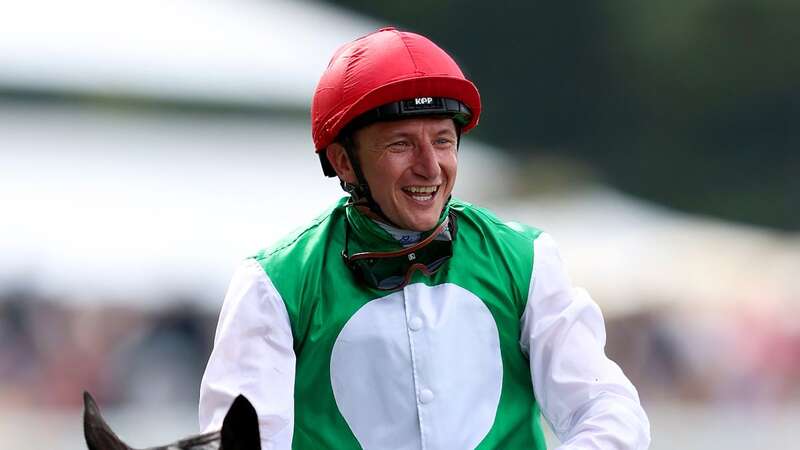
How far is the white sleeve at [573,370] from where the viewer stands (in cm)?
366

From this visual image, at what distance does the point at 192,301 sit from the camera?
13555mm

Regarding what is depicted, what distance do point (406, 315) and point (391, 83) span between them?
52 centimetres

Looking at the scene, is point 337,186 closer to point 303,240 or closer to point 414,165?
point 303,240

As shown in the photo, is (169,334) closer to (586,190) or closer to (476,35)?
(586,190)

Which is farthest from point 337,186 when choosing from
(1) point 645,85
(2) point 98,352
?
(1) point 645,85

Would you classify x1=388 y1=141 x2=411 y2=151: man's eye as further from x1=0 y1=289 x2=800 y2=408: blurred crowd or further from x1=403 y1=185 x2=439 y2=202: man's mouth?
x1=0 y1=289 x2=800 y2=408: blurred crowd

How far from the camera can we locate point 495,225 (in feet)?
13.1

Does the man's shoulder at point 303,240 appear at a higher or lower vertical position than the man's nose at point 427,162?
lower

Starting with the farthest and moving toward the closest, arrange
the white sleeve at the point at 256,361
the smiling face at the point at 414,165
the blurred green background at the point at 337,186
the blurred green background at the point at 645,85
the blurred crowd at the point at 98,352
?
the blurred green background at the point at 645,85, the blurred green background at the point at 337,186, the blurred crowd at the point at 98,352, the smiling face at the point at 414,165, the white sleeve at the point at 256,361

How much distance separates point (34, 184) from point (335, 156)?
54.5ft

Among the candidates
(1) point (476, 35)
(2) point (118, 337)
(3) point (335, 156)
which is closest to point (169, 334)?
(2) point (118, 337)

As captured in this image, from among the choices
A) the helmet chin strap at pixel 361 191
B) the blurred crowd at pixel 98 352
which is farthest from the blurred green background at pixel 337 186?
the helmet chin strap at pixel 361 191

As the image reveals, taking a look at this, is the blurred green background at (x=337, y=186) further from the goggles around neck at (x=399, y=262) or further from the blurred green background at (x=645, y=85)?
the goggles around neck at (x=399, y=262)

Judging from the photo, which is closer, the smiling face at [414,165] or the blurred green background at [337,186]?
the smiling face at [414,165]
